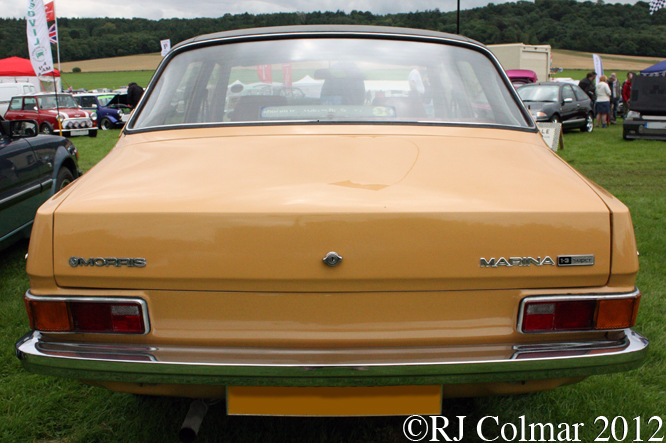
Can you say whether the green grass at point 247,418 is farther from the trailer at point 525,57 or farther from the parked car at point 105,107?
the trailer at point 525,57

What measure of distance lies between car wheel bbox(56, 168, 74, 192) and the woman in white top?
14575mm

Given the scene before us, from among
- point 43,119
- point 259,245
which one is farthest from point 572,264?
point 43,119

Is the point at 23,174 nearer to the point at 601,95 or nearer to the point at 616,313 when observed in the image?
the point at 616,313

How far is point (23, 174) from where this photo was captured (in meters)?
4.29

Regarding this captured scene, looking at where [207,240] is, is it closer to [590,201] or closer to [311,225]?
[311,225]

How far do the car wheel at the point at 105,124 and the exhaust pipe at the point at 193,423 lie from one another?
19843mm

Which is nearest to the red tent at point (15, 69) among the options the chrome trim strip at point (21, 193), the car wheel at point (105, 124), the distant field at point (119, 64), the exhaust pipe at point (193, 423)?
the car wheel at point (105, 124)

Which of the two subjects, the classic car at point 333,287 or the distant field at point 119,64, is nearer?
the classic car at point 333,287

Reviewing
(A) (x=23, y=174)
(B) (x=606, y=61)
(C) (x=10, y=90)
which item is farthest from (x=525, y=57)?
(B) (x=606, y=61)

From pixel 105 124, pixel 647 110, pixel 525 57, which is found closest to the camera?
pixel 647 110

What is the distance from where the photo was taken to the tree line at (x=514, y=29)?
141ft

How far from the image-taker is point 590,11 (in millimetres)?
54969

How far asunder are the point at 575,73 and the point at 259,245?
175ft

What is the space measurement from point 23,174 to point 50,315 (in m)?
3.21
